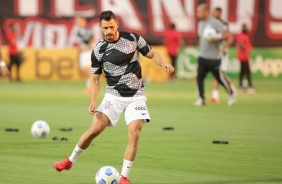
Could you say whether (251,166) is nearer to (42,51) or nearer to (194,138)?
(194,138)

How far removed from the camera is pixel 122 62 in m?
11.4

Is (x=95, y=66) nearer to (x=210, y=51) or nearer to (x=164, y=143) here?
(x=164, y=143)

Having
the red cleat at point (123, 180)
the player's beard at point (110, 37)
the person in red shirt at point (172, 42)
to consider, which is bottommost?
the person in red shirt at point (172, 42)

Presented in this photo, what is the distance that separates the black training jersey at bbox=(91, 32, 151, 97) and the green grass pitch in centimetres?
119

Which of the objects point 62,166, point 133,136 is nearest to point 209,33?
point 62,166

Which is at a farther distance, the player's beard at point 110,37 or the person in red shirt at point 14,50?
the person in red shirt at point 14,50

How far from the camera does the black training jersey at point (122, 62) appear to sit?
1138 centimetres

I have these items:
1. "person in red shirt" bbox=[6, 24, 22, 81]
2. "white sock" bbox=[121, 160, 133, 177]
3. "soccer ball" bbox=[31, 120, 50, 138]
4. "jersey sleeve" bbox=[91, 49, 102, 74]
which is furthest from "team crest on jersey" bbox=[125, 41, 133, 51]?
"person in red shirt" bbox=[6, 24, 22, 81]

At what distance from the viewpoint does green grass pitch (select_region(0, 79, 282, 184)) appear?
11828mm

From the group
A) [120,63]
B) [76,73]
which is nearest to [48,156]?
[120,63]

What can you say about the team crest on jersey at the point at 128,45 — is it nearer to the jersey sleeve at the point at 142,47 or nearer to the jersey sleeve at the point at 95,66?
the jersey sleeve at the point at 142,47

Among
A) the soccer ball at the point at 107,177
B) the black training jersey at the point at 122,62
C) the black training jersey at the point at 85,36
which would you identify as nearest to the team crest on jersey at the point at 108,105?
the black training jersey at the point at 122,62

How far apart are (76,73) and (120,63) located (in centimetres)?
2741

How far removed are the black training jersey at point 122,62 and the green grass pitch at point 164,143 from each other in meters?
1.19
